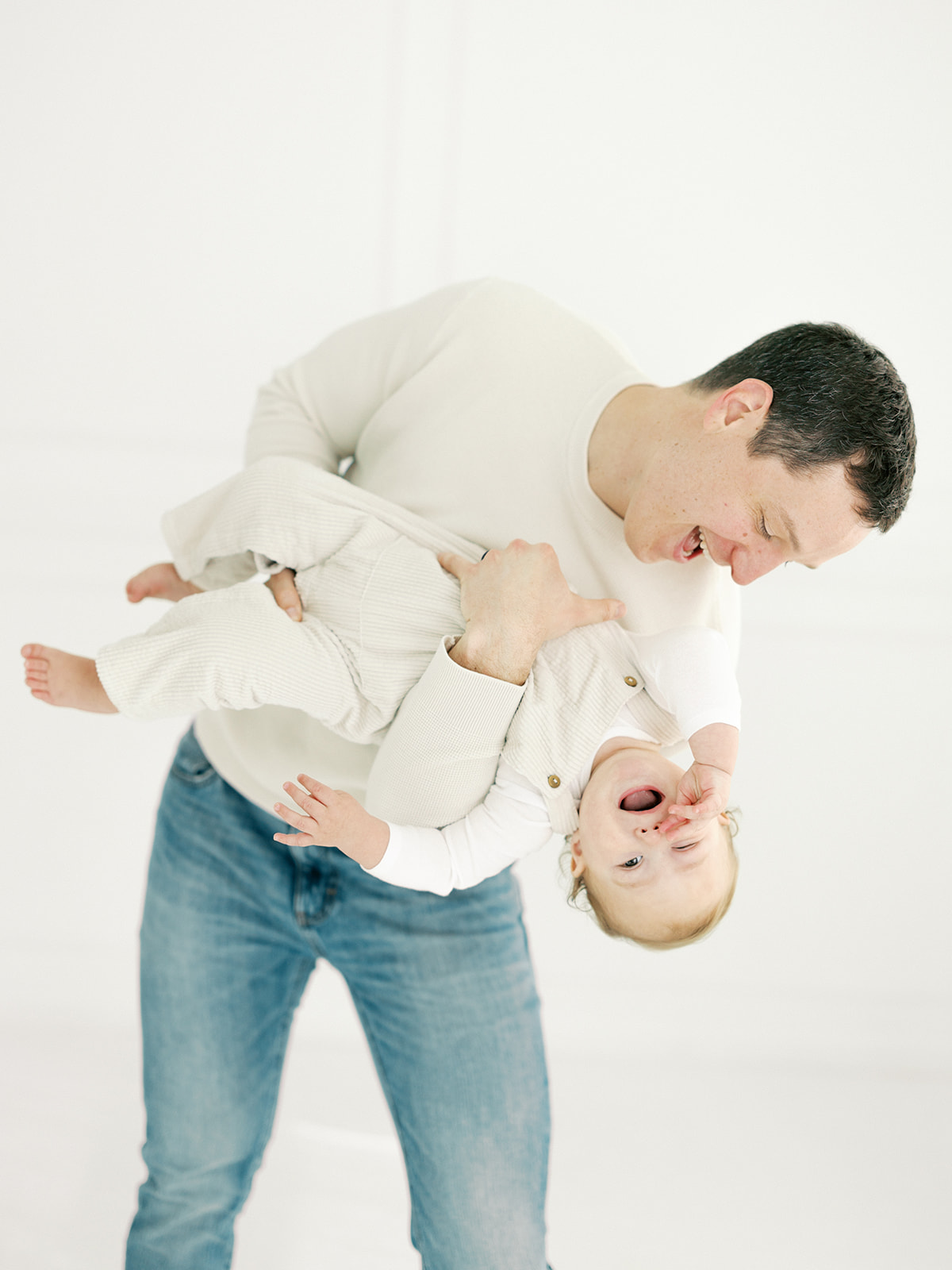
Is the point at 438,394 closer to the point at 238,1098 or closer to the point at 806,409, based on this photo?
the point at 806,409

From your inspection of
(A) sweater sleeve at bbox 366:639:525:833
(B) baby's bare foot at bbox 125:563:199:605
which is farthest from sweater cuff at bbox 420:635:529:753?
(B) baby's bare foot at bbox 125:563:199:605

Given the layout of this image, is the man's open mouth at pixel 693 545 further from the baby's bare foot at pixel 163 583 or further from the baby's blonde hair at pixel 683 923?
the baby's bare foot at pixel 163 583

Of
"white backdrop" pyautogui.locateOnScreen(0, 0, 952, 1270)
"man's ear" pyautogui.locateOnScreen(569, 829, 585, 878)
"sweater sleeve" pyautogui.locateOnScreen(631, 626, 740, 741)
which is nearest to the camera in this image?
"sweater sleeve" pyautogui.locateOnScreen(631, 626, 740, 741)

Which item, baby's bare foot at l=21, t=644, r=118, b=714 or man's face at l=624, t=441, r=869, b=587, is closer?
man's face at l=624, t=441, r=869, b=587

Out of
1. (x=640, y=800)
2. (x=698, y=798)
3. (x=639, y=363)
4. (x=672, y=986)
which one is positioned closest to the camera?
(x=698, y=798)

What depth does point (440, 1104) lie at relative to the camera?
134 centimetres

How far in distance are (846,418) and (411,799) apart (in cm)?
67

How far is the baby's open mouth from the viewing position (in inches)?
50.8

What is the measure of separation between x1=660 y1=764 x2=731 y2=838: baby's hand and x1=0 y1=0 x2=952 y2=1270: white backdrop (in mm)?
913

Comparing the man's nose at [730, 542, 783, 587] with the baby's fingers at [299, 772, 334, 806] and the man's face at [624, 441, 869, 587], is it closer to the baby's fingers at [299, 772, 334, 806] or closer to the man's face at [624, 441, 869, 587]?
the man's face at [624, 441, 869, 587]

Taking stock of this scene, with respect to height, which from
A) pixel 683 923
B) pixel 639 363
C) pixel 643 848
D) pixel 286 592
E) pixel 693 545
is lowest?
pixel 683 923

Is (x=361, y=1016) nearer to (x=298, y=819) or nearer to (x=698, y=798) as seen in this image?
(x=298, y=819)

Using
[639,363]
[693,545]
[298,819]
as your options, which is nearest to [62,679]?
[298,819]

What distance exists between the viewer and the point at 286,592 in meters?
1.30
